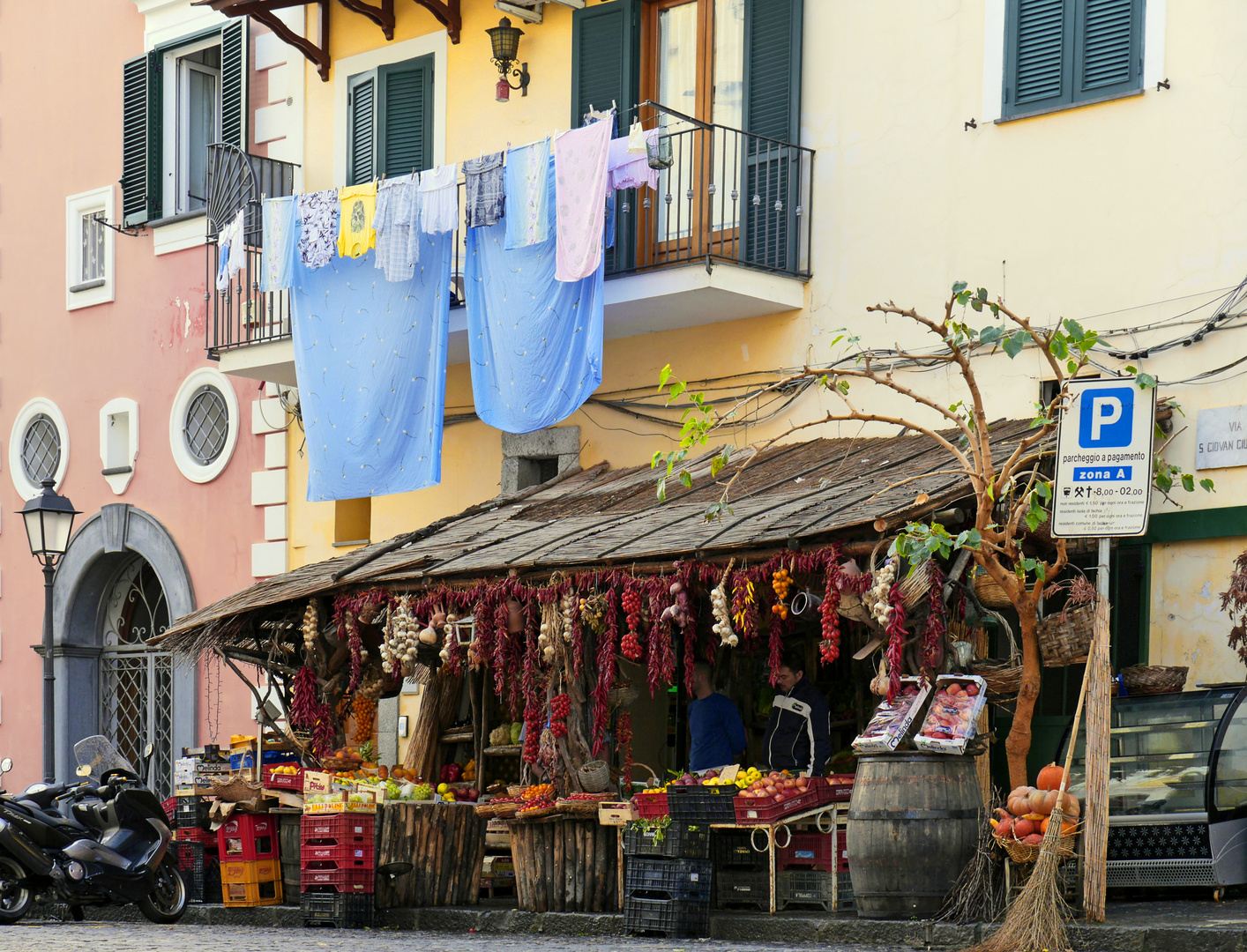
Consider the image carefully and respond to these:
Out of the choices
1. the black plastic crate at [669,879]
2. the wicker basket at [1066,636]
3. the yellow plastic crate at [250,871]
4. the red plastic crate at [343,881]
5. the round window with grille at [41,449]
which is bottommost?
the yellow plastic crate at [250,871]

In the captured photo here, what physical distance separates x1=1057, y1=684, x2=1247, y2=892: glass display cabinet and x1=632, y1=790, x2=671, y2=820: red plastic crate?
242 cm

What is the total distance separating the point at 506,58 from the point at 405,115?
129 cm

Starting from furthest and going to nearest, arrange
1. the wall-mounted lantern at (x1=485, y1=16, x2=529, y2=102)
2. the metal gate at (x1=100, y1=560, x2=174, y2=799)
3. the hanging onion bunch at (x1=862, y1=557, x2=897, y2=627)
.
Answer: the metal gate at (x1=100, y1=560, x2=174, y2=799) → the wall-mounted lantern at (x1=485, y1=16, x2=529, y2=102) → the hanging onion bunch at (x1=862, y1=557, x2=897, y2=627)

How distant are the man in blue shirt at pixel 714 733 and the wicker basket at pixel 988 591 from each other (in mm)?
2488

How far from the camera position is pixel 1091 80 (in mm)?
12594

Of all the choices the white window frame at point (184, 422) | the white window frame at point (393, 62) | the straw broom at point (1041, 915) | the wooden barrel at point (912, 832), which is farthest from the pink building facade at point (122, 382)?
the straw broom at point (1041, 915)

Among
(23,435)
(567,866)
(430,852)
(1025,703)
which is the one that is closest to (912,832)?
(1025,703)

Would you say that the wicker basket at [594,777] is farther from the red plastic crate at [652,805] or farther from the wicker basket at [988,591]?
the wicker basket at [988,591]

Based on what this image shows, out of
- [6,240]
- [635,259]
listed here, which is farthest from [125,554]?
[635,259]

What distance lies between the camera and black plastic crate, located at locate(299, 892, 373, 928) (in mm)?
11797

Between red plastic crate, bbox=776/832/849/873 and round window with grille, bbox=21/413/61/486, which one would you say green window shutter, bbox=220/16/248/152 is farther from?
red plastic crate, bbox=776/832/849/873

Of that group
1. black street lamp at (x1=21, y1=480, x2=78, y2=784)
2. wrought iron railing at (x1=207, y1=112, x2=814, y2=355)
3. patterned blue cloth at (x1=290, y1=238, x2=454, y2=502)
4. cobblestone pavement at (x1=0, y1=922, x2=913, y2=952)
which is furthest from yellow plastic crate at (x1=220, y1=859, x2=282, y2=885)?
wrought iron railing at (x1=207, y1=112, x2=814, y2=355)

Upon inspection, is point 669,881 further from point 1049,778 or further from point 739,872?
point 1049,778

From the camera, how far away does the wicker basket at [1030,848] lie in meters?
9.27
